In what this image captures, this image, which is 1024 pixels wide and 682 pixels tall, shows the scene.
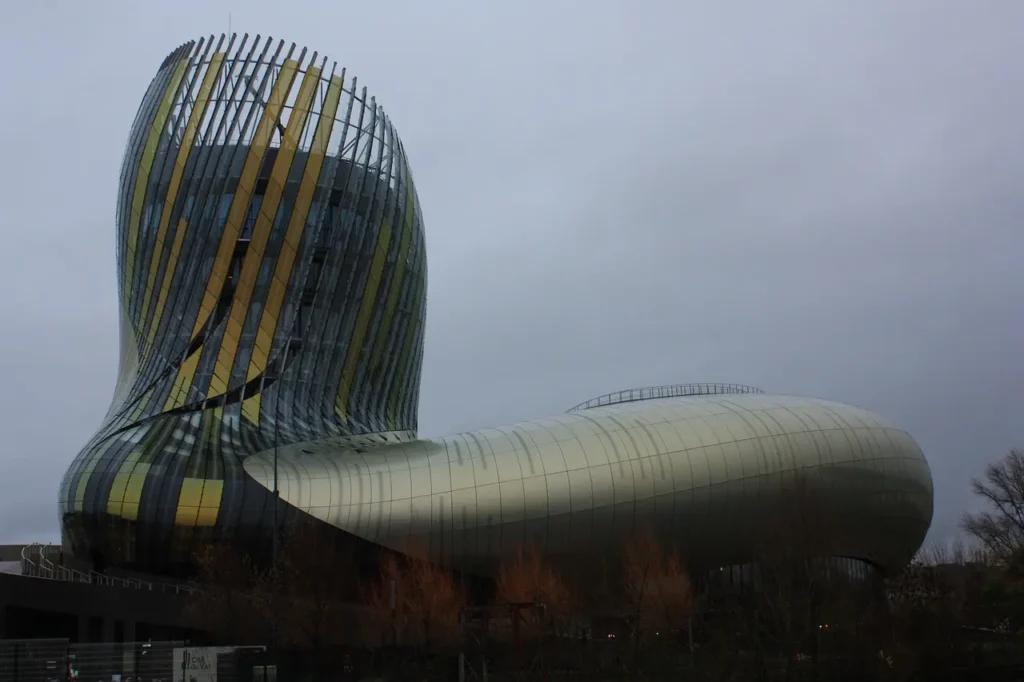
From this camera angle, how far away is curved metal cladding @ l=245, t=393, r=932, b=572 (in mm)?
46750

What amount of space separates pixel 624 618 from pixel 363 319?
2866cm

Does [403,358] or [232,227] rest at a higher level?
[232,227]

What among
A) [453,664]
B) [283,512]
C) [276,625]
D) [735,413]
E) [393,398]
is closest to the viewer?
[453,664]

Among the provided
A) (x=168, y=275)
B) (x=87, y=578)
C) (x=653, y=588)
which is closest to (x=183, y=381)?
(x=168, y=275)

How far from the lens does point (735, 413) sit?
52.1 meters

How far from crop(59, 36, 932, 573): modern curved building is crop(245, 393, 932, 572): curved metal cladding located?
0.36ft

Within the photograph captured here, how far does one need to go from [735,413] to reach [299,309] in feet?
82.0

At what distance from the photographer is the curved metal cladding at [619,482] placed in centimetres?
4675

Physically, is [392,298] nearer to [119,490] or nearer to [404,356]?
[404,356]

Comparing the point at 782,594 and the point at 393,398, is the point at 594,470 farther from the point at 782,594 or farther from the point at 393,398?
the point at 393,398

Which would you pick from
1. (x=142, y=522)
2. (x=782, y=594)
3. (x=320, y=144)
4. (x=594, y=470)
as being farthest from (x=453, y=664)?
(x=320, y=144)

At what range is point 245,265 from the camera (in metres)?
57.2

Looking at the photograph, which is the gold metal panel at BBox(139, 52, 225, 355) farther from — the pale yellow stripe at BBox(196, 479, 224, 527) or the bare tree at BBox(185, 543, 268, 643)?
the bare tree at BBox(185, 543, 268, 643)

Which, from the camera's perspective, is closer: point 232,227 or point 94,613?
point 94,613
